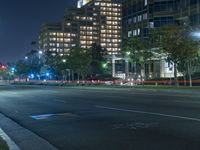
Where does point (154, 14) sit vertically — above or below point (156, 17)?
above

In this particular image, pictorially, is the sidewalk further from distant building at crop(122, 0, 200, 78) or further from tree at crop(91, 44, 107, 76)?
tree at crop(91, 44, 107, 76)

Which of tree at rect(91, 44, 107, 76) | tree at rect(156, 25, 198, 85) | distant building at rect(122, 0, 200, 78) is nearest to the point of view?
tree at rect(156, 25, 198, 85)

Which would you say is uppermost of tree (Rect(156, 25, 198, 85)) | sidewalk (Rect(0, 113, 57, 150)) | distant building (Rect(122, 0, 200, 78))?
distant building (Rect(122, 0, 200, 78))

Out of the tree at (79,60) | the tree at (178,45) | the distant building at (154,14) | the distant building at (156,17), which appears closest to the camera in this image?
the tree at (178,45)

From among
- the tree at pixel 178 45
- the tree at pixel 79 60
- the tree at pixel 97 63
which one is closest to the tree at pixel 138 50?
the tree at pixel 178 45

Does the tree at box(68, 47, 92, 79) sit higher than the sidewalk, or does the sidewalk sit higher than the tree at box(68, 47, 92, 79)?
the tree at box(68, 47, 92, 79)

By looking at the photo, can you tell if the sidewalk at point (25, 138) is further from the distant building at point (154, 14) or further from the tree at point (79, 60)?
the tree at point (79, 60)

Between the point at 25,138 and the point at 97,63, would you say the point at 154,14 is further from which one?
the point at 25,138

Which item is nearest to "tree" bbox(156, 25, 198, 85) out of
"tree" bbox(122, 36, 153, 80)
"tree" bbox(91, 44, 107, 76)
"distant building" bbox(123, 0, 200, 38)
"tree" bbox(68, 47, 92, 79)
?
"tree" bbox(122, 36, 153, 80)

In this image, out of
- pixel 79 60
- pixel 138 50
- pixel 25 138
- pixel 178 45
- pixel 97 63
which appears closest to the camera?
pixel 25 138

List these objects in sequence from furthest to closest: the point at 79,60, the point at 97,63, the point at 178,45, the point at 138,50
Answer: the point at 97,63 → the point at 79,60 → the point at 138,50 → the point at 178,45

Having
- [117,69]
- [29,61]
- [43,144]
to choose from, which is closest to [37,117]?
[43,144]

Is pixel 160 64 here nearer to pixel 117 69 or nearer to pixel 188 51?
pixel 188 51

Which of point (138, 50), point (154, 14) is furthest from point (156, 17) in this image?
point (138, 50)
